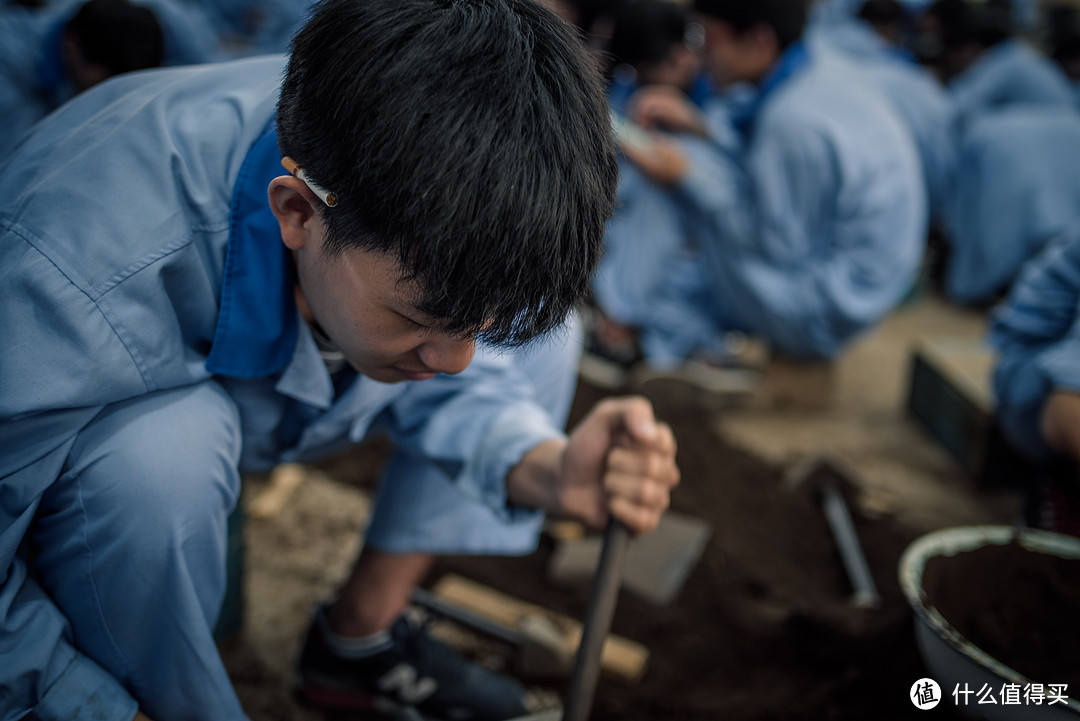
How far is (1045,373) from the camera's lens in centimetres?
166

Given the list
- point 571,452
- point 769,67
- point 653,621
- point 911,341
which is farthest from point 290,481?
point 911,341

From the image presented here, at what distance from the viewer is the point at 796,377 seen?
10.0 ft

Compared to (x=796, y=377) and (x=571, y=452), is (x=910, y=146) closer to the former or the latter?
(x=796, y=377)

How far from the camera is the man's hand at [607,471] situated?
1.14 meters

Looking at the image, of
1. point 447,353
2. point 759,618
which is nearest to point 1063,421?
point 759,618

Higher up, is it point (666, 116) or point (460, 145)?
point (460, 145)

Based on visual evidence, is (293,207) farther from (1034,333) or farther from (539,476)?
(1034,333)

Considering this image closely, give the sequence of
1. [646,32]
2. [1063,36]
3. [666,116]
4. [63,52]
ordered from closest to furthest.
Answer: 1. [63,52]
2. [666,116]
3. [646,32]
4. [1063,36]

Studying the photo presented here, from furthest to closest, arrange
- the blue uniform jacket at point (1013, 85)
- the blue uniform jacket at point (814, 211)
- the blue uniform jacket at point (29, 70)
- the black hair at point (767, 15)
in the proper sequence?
the blue uniform jacket at point (1013, 85) < the black hair at point (767, 15) < the blue uniform jacket at point (814, 211) < the blue uniform jacket at point (29, 70)

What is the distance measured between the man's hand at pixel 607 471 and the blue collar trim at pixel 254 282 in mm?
448

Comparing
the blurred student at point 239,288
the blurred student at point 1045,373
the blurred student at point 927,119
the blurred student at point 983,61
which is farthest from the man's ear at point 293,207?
the blurred student at point 983,61

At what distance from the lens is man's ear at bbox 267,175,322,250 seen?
918 mm

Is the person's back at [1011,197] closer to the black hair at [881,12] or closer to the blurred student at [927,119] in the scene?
the blurred student at [927,119]

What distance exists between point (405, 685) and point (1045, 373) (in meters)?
1.40
